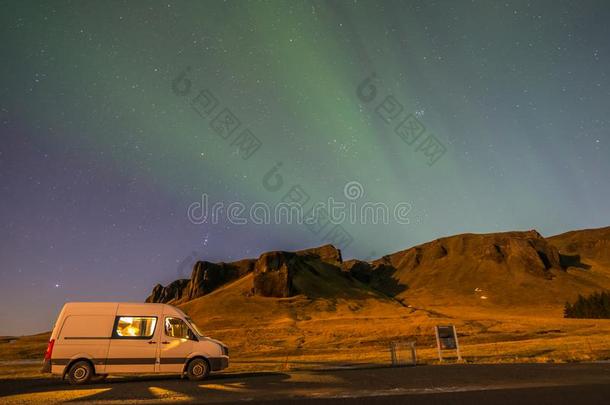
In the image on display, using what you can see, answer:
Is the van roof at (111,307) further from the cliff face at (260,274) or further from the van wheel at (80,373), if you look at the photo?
the cliff face at (260,274)

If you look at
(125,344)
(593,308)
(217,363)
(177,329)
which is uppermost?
(593,308)

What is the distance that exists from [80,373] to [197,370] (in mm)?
4439

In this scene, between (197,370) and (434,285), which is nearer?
(197,370)

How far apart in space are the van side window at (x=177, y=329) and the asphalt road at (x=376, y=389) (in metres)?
1.90

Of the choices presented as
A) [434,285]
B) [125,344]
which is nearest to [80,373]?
[125,344]

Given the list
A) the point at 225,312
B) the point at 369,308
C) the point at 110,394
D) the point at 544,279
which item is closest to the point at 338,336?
the point at 110,394

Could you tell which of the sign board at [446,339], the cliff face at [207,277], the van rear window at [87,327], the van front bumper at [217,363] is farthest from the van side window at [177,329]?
the cliff face at [207,277]

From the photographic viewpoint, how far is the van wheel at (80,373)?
16609mm

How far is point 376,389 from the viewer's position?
Result: 1272 cm

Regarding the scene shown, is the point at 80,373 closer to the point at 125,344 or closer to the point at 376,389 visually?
the point at 125,344

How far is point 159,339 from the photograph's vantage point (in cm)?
1747

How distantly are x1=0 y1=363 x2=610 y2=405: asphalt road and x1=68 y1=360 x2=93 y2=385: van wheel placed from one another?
73 centimetres

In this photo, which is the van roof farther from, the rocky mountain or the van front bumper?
the rocky mountain

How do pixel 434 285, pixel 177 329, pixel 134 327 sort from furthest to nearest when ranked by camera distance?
1. pixel 434 285
2. pixel 177 329
3. pixel 134 327
